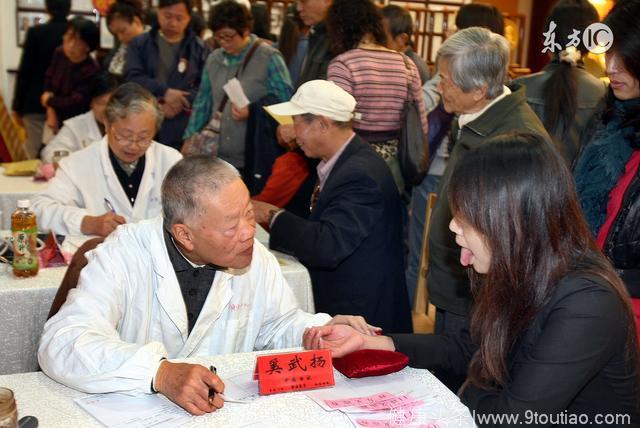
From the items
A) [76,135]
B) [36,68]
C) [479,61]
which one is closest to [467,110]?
[479,61]

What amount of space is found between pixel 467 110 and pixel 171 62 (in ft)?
8.89

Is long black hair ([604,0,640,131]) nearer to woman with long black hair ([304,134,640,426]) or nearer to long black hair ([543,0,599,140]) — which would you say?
long black hair ([543,0,599,140])

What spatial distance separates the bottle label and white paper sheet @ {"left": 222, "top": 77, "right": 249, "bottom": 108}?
6.25 feet

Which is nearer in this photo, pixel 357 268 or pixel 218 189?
pixel 218 189

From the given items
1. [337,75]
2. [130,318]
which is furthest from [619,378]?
[337,75]

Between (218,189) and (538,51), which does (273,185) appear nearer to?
(218,189)

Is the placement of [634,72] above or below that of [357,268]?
above

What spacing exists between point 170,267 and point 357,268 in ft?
3.51

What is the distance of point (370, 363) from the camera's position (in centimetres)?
180

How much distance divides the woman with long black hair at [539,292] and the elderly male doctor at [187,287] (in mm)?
453

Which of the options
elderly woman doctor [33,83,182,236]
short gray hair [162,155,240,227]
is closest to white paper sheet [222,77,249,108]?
elderly woman doctor [33,83,182,236]

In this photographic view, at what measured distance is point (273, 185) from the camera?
342cm

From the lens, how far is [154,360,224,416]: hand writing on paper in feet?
5.17

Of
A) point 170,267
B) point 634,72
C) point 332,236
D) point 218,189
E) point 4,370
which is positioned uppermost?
point 634,72
